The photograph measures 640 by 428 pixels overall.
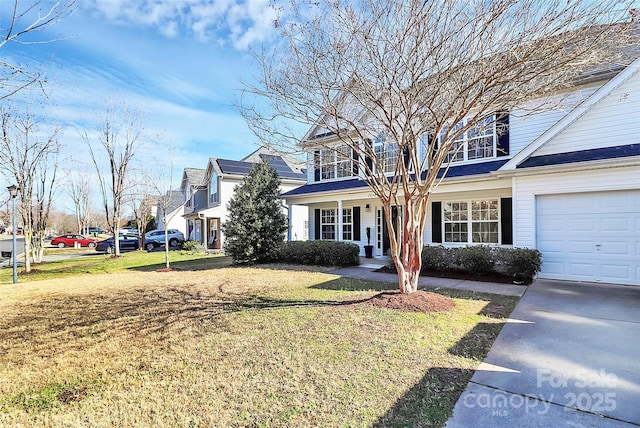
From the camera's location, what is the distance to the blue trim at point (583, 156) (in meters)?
7.59

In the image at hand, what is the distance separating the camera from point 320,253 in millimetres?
12297

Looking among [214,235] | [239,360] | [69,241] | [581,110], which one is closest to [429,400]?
[239,360]

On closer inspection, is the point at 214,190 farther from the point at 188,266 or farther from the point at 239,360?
the point at 239,360

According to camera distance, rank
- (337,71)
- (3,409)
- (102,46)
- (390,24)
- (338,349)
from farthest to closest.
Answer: (102,46), (337,71), (390,24), (338,349), (3,409)

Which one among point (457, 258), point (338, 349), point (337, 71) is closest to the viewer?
point (338, 349)

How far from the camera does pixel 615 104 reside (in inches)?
320

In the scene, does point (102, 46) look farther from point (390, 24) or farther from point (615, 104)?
point (615, 104)

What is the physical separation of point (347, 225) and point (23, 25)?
13047 mm

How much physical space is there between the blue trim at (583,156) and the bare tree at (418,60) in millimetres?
2849

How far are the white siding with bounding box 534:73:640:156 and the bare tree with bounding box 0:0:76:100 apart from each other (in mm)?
10712

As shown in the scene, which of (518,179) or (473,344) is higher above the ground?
(518,179)

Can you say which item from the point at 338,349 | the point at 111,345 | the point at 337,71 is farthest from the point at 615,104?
the point at 111,345

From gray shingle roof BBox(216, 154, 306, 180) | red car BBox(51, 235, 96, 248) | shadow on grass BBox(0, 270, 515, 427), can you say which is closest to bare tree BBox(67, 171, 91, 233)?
red car BBox(51, 235, 96, 248)

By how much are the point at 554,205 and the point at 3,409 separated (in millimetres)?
10769
